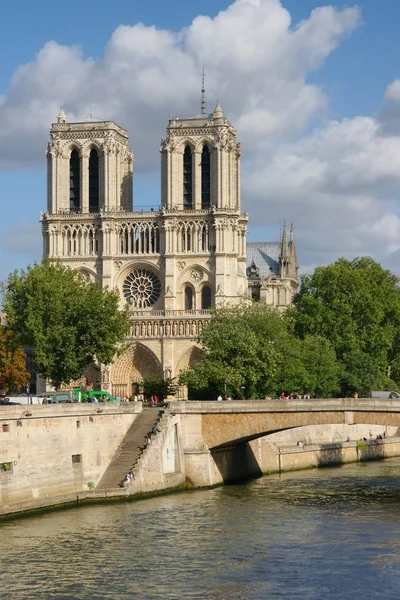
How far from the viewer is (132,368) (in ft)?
414

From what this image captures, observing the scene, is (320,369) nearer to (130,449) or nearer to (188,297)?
(188,297)

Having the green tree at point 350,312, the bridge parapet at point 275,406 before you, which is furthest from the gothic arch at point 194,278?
the bridge parapet at point 275,406

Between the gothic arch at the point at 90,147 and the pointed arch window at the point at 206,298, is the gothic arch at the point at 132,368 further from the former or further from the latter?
the gothic arch at the point at 90,147

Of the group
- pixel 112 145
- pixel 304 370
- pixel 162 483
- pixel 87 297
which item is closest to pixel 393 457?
pixel 304 370

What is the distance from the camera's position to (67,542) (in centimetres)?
5003

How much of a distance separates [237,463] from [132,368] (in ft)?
175

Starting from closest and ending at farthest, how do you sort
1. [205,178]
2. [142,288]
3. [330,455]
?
[330,455], [205,178], [142,288]

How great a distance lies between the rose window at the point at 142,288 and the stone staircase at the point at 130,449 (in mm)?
57328

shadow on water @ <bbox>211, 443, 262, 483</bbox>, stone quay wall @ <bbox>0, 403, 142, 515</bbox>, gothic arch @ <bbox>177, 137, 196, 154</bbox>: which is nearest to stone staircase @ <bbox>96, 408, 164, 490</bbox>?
stone quay wall @ <bbox>0, 403, 142, 515</bbox>

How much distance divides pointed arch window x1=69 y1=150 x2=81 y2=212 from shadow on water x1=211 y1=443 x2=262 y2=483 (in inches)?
2294

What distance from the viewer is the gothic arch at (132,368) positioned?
125 meters

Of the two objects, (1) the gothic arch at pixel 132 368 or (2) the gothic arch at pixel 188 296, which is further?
(2) the gothic arch at pixel 188 296

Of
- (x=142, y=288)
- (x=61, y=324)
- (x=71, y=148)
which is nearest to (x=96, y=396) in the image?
(x=61, y=324)

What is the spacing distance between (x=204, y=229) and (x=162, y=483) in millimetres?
62211
